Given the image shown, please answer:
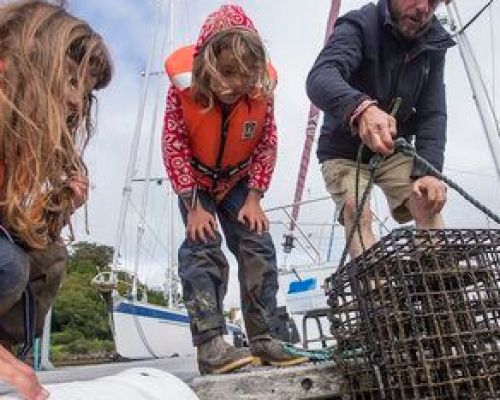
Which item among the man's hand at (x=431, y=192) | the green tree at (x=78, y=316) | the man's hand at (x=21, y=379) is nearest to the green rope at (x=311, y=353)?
the man's hand at (x=431, y=192)

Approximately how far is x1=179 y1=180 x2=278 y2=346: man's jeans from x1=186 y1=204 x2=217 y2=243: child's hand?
0.10 ft

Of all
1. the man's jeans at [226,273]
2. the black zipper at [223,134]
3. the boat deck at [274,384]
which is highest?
the black zipper at [223,134]

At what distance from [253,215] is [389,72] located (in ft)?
2.86

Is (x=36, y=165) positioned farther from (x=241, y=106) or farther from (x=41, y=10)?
(x=241, y=106)

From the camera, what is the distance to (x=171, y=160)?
2537mm

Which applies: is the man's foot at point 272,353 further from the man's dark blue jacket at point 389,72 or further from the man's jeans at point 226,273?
the man's dark blue jacket at point 389,72

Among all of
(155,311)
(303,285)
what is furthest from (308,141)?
(155,311)

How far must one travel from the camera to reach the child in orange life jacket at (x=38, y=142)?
4.57 ft

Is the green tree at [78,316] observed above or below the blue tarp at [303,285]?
above

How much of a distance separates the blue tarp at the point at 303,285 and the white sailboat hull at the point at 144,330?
6.87 feet

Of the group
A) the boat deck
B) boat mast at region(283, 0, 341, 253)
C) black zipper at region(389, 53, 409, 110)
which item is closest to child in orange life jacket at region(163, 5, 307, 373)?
the boat deck

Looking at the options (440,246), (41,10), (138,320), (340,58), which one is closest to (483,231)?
(440,246)

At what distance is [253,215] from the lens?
8.35ft

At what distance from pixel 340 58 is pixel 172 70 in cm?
71
